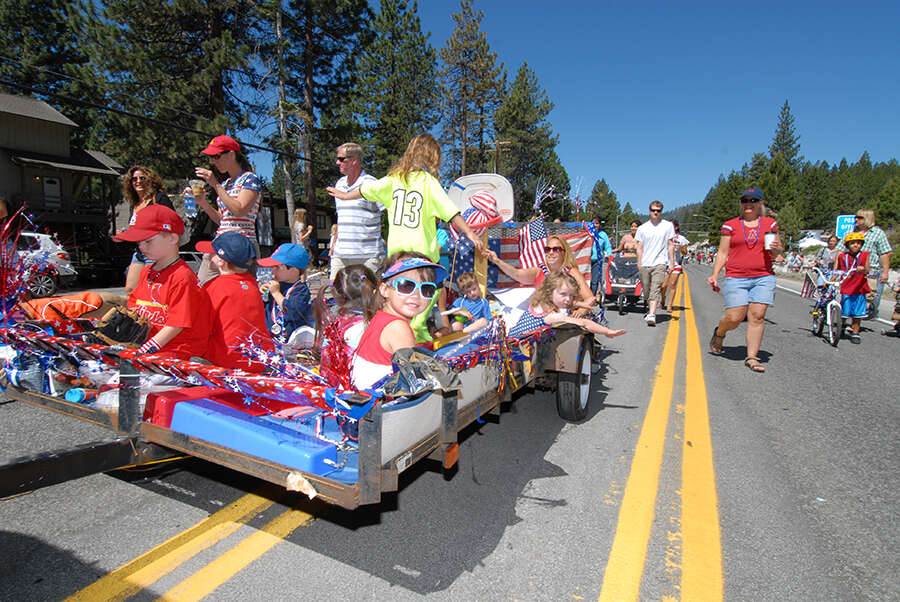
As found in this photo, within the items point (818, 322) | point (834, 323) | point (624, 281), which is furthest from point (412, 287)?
point (624, 281)

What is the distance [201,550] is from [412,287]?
153 centimetres

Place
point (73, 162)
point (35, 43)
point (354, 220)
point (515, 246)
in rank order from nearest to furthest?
1. point (354, 220)
2. point (515, 246)
3. point (73, 162)
4. point (35, 43)

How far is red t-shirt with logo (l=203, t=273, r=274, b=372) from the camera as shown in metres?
3.04

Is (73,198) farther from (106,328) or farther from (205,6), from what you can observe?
(106,328)

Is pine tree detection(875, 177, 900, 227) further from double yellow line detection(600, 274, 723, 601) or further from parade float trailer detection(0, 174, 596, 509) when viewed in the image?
parade float trailer detection(0, 174, 596, 509)

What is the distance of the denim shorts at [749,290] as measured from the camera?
6.13 metres

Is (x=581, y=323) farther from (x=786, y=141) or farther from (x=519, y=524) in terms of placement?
(x=786, y=141)

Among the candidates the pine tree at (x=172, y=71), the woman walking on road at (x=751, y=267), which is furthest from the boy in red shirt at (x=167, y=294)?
the pine tree at (x=172, y=71)

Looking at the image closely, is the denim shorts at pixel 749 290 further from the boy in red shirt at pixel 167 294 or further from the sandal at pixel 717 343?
the boy in red shirt at pixel 167 294

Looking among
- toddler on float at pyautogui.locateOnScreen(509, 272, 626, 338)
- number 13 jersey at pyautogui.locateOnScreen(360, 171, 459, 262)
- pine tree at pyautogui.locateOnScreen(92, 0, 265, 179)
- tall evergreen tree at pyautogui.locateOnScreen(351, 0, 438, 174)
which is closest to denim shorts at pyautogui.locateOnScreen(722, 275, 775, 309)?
toddler on float at pyautogui.locateOnScreen(509, 272, 626, 338)

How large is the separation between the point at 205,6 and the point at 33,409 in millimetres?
21435

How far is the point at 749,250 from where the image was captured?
6.20 m

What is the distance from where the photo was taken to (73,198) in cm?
2561

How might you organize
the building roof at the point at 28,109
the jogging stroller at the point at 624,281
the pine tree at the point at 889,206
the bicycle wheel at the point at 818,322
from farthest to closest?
the pine tree at the point at 889,206 < the building roof at the point at 28,109 < the jogging stroller at the point at 624,281 < the bicycle wheel at the point at 818,322
